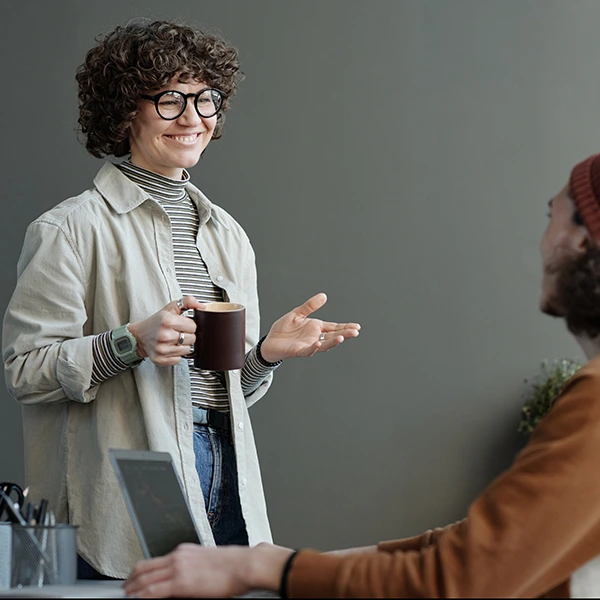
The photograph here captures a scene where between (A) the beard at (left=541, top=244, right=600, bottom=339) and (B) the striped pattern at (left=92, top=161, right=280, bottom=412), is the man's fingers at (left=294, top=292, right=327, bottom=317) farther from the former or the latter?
(A) the beard at (left=541, top=244, right=600, bottom=339)

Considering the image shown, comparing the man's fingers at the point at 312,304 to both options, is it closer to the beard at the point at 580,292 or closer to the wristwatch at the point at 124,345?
the wristwatch at the point at 124,345

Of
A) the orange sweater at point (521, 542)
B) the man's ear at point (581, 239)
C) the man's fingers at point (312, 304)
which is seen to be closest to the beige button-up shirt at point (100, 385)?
the man's fingers at point (312, 304)

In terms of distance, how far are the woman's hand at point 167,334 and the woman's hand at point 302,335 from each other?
0.34m

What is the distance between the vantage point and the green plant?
3.72 metres

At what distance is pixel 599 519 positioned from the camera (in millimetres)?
Result: 1092

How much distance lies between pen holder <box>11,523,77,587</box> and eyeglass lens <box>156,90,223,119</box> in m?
1.08

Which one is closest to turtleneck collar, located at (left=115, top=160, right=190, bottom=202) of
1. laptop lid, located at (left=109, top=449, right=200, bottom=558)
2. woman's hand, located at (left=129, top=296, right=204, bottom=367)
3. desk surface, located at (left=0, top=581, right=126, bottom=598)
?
woman's hand, located at (left=129, top=296, right=204, bottom=367)

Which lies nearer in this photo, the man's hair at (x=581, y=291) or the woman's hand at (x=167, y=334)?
the man's hair at (x=581, y=291)

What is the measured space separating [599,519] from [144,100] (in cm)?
148

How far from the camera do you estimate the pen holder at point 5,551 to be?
1479 millimetres

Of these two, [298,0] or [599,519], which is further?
[298,0]

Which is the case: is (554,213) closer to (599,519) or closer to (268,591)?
(599,519)

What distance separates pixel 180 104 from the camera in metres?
2.16

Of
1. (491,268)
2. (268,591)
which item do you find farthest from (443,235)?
(268,591)
